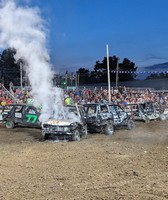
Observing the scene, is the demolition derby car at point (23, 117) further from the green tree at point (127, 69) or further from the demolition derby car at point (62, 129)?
the green tree at point (127, 69)

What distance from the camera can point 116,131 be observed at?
20000mm

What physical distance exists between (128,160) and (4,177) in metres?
3.74

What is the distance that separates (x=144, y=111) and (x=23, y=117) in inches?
387

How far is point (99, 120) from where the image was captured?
18188 millimetres

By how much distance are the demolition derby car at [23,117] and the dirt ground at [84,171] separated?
6.91 metres

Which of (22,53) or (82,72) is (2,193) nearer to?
(22,53)

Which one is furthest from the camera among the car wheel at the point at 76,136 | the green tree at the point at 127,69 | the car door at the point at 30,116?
the green tree at the point at 127,69

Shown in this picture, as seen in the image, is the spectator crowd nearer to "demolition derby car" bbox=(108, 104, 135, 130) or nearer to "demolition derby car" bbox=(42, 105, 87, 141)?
"demolition derby car" bbox=(108, 104, 135, 130)

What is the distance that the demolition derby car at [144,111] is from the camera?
26.6 meters

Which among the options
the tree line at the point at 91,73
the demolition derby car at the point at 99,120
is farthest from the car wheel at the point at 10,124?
the tree line at the point at 91,73

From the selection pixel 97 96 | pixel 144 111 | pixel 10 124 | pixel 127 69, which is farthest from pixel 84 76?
pixel 10 124

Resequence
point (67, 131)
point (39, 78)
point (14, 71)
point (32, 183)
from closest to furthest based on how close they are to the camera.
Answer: point (32, 183), point (67, 131), point (39, 78), point (14, 71)

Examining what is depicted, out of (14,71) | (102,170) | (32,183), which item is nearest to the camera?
(32,183)

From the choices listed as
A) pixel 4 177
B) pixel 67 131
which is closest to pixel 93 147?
pixel 67 131
